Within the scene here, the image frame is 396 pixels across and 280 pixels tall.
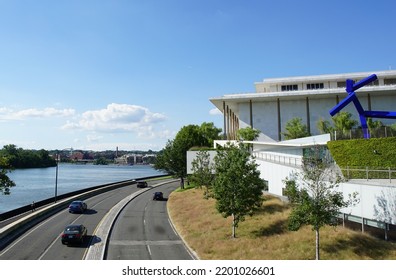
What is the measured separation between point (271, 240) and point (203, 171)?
2496cm

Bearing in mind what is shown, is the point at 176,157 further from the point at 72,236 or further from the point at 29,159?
the point at 29,159

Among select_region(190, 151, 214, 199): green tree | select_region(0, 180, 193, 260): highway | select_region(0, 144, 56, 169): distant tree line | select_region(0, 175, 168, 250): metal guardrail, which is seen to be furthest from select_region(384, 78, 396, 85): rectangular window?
select_region(0, 144, 56, 169): distant tree line

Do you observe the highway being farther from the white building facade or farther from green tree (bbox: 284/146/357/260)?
the white building facade

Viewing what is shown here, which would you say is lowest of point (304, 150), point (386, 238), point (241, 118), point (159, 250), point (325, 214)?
point (159, 250)

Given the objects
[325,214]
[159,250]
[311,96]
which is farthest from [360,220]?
[311,96]

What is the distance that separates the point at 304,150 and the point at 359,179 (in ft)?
64.1

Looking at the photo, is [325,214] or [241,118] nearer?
[325,214]

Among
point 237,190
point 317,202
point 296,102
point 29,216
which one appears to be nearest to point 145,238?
point 237,190

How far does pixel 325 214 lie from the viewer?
20344mm

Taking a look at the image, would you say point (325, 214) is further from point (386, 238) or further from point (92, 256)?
point (92, 256)

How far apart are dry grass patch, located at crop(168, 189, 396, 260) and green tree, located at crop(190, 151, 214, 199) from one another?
1327 centimetres

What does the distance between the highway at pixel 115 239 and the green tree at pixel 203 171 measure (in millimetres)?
8183

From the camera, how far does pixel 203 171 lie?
48.5 meters

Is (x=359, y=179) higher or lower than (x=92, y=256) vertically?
higher
